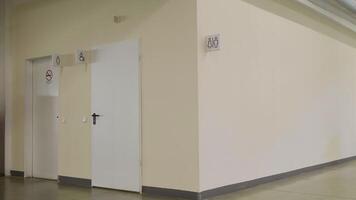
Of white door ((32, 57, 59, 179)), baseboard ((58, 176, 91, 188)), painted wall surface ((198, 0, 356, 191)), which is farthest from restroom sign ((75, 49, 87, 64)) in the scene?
painted wall surface ((198, 0, 356, 191))

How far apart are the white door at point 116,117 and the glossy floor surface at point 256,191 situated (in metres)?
0.28

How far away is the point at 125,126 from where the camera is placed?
5.89m

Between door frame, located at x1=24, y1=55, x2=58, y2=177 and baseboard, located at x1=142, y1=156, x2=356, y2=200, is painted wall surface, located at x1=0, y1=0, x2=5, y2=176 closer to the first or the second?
door frame, located at x1=24, y1=55, x2=58, y2=177

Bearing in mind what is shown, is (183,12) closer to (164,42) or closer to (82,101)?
(164,42)

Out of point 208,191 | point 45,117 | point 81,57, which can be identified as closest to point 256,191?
point 208,191

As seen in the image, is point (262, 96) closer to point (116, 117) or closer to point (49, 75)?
point (116, 117)

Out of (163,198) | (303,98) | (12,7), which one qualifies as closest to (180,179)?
(163,198)

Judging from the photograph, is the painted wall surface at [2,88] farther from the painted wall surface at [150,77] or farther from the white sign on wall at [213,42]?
the white sign on wall at [213,42]

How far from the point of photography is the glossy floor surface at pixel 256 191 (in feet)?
17.6

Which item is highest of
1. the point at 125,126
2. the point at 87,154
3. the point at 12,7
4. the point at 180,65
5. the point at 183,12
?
the point at 12,7

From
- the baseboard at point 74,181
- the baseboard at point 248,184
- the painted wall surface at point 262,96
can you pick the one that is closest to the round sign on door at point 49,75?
the baseboard at point 74,181

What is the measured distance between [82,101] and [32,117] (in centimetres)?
153

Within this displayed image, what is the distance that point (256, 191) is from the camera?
5730 millimetres

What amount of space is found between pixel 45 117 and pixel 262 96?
3800 millimetres
